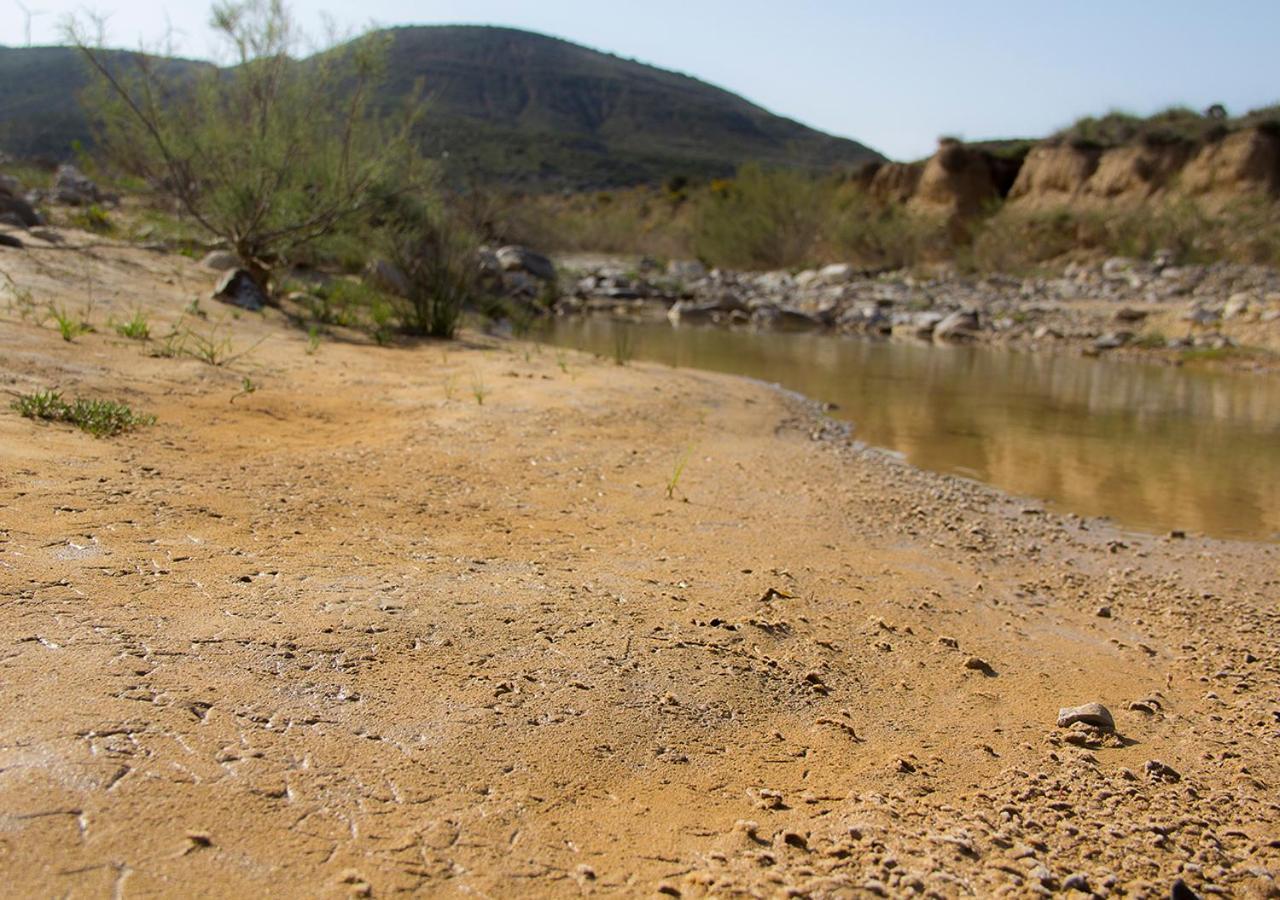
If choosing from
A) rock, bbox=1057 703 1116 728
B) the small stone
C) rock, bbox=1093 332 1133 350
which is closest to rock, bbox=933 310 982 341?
rock, bbox=1093 332 1133 350

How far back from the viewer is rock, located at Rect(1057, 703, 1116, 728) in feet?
7.98

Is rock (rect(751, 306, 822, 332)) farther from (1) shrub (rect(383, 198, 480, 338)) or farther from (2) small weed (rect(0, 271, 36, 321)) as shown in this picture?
(2) small weed (rect(0, 271, 36, 321))

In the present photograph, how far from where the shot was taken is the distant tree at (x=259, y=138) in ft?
28.9

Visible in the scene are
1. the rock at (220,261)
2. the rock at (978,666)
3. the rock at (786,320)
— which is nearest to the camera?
the rock at (978,666)

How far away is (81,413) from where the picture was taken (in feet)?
12.7

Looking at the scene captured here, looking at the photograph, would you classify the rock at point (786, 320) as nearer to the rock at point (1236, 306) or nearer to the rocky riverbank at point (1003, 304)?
the rocky riverbank at point (1003, 304)

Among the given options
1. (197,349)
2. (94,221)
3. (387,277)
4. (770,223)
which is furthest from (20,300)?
(770,223)

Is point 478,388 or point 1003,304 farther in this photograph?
point 1003,304

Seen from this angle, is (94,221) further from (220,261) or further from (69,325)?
(69,325)

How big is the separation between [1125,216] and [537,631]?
78.2 feet

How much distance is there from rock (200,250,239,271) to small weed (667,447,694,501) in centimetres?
610

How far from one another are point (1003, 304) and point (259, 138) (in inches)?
522

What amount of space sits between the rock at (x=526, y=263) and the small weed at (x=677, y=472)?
43.3 feet

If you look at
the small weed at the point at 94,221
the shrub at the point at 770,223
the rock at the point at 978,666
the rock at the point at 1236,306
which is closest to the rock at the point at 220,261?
the small weed at the point at 94,221
